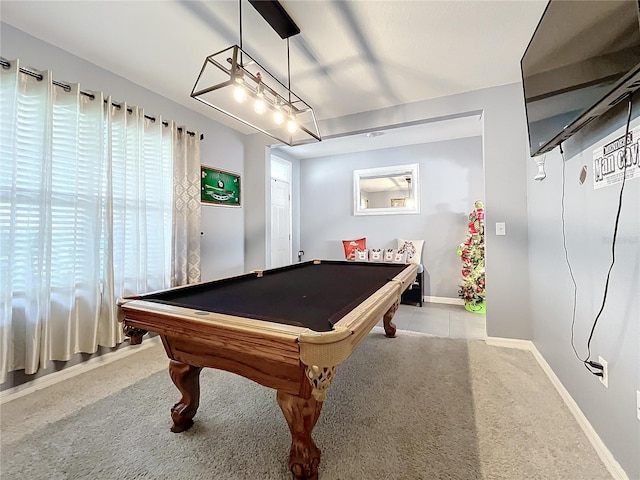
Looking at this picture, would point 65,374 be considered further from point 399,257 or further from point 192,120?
point 399,257

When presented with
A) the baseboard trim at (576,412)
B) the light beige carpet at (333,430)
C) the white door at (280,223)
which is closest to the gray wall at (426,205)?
the white door at (280,223)

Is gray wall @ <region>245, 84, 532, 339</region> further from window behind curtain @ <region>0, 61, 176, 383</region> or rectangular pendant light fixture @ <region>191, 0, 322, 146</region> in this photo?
window behind curtain @ <region>0, 61, 176, 383</region>

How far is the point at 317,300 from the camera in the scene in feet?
4.82

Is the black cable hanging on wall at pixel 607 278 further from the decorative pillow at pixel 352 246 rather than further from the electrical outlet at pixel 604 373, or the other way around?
the decorative pillow at pixel 352 246

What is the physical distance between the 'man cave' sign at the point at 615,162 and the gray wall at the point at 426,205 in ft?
9.63

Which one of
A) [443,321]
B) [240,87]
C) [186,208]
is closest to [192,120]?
[186,208]

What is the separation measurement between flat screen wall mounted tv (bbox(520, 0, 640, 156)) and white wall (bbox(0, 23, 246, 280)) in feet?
10.5

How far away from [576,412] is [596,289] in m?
0.78

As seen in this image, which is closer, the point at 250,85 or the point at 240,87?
the point at 240,87

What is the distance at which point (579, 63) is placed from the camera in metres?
1.13

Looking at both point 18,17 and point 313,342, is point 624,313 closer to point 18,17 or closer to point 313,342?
point 313,342

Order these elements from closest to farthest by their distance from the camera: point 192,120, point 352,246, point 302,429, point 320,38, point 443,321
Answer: point 302,429, point 320,38, point 192,120, point 443,321, point 352,246

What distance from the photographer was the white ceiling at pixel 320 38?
68.4 inches

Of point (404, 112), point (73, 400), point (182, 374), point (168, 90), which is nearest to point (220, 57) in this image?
point (168, 90)
